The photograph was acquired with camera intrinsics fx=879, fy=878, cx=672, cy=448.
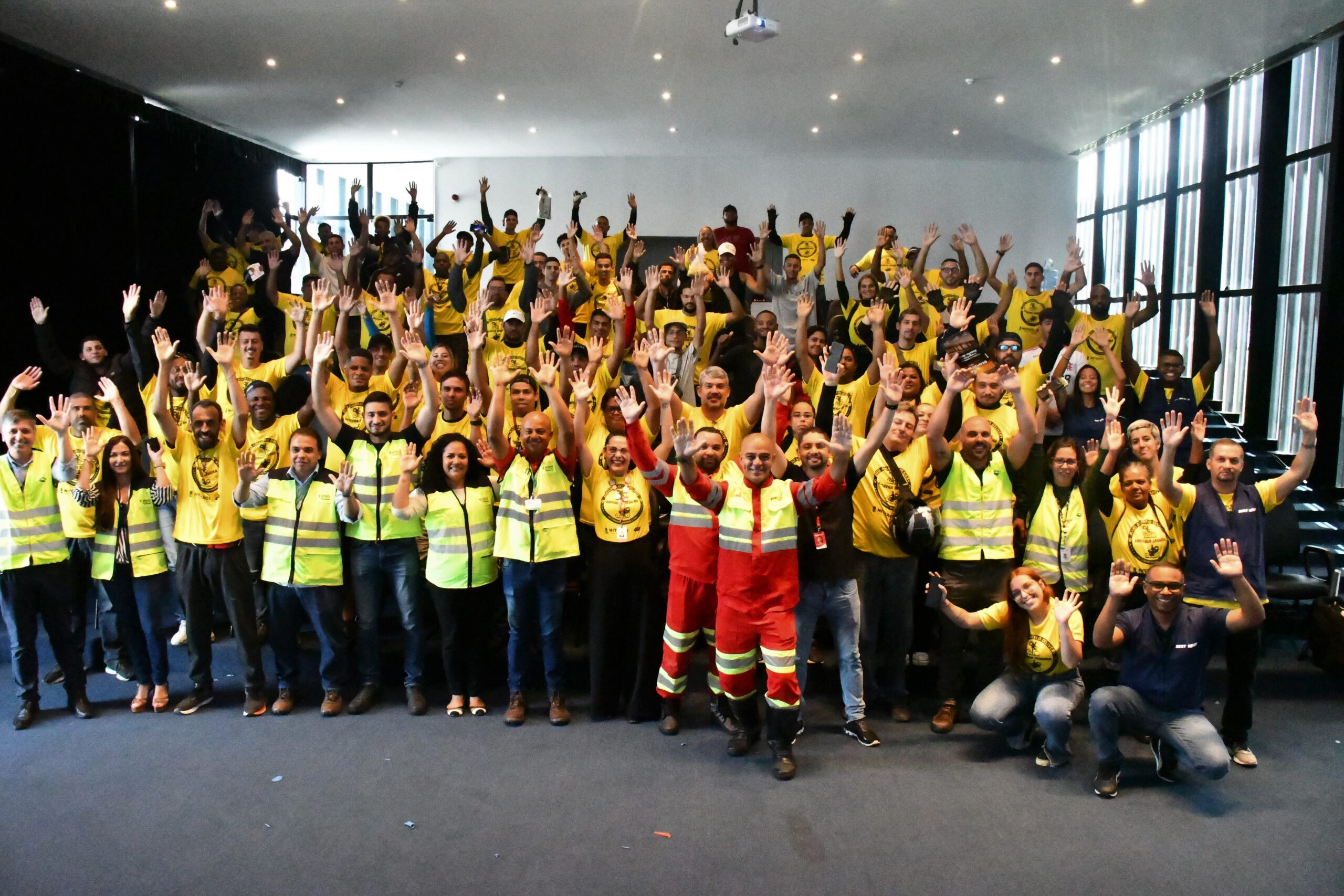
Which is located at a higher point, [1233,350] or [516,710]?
[1233,350]

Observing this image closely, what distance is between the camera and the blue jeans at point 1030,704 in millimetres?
3943

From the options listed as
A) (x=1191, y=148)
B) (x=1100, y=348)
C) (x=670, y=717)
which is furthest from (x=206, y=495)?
(x=1191, y=148)

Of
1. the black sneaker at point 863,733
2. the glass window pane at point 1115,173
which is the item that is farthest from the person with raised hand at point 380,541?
the glass window pane at point 1115,173

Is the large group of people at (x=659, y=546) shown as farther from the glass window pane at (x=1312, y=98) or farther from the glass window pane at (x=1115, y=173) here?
the glass window pane at (x=1115, y=173)

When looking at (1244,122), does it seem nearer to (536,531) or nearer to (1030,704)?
(1030,704)

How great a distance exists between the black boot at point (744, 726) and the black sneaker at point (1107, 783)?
149 cm

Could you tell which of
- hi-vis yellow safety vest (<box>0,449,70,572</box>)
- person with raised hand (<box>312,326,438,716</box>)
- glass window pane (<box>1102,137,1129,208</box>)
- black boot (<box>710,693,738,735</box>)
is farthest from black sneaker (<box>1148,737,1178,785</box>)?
glass window pane (<box>1102,137,1129,208</box>)

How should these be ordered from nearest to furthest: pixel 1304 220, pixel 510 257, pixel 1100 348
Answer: pixel 1100 348, pixel 1304 220, pixel 510 257

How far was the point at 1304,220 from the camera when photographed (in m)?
7.79

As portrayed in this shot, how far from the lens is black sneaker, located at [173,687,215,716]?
15.1 feet

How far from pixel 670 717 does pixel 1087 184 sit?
442 inches

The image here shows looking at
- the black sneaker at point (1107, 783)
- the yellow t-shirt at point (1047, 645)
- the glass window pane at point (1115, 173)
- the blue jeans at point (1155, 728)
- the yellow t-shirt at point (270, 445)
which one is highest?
the glass window pane at point (1115, 173)

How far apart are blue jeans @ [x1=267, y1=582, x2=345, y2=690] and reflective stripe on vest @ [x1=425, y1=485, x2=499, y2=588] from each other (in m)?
0.55

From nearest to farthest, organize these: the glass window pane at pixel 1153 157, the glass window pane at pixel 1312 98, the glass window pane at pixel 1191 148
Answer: the glass window pane at pixel 1312 98 < the glass window pane at pixel 1191 148 < the glass window pane at pixel 1153 157
